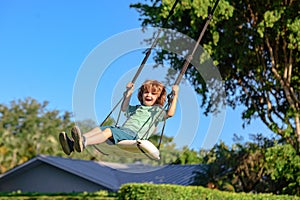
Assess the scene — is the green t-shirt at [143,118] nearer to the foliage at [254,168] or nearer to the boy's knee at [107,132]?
the boy's knee at [107,132]

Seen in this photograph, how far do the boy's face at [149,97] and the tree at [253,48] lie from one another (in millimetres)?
6430

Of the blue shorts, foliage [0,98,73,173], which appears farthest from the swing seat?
foliage [0,98,73,173]

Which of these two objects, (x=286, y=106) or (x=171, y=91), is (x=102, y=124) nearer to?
(x=171, y=91)

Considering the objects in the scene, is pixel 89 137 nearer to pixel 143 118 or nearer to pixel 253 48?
pixel 143 118

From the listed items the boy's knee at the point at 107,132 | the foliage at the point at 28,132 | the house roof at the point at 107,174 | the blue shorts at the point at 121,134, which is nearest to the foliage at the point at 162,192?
the blue shorts at the point at 121,134

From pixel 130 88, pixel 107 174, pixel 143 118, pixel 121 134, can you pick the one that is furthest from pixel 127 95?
pixel 107 174

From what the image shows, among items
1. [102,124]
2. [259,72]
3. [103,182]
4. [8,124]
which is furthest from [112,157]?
[8,124]

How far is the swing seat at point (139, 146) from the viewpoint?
145 inches

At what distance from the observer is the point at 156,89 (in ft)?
13.6

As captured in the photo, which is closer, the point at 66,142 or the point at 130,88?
the point at 66,142

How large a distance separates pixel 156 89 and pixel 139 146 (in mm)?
606

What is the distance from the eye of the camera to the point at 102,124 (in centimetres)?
402

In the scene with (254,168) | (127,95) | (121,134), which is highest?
(254,168)

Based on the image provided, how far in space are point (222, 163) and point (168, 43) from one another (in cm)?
570
